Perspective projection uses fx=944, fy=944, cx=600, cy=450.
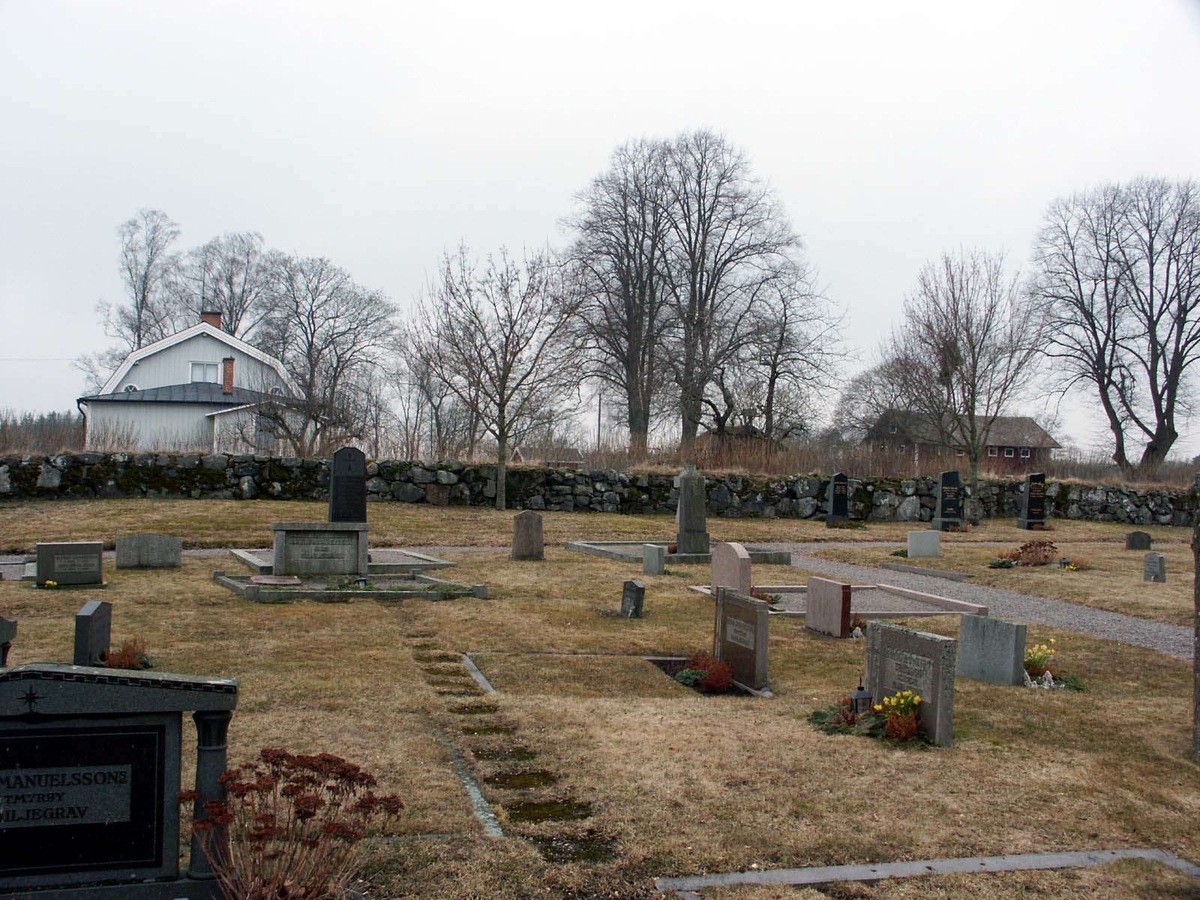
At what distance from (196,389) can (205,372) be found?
1.44 metres

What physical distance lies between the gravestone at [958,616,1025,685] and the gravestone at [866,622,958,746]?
83.2 inches

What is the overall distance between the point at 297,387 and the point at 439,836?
36488mm

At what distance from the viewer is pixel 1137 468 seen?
4172 cm

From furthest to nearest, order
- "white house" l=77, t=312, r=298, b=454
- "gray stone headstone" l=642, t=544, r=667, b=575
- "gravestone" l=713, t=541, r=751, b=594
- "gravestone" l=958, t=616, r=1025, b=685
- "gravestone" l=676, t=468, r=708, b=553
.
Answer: "white house" l=77, t=312, r=298, b=454 < "gravestone" l=676, t=468, r=708, b=553 < "gray stone headstone" l=642, t=544, r=667, b=575 < "gravestone" l=713, t=541, r=751, b=594 < "gravestone" l=958, t=616, r=1025, b=685

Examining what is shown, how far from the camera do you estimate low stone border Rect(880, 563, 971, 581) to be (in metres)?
18.0

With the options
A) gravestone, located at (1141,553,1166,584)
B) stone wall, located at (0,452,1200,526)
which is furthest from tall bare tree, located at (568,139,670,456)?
gravestone, located at (1141,553,1166,584)

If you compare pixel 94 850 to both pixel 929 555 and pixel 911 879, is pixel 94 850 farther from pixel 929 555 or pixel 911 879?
pixel 929 555

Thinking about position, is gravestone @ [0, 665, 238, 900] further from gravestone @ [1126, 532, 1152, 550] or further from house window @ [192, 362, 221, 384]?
house window @ [192, 362, 221, 384]

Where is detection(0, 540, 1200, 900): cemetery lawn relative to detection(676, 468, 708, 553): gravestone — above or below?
below

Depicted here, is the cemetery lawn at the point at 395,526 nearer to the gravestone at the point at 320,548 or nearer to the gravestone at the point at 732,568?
the gravestone at the point at 320,548

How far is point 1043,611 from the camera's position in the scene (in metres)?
14.2

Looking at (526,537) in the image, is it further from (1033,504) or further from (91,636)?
(1033,504)

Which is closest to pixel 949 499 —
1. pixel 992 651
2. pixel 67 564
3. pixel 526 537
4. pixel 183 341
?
pixel 526 537

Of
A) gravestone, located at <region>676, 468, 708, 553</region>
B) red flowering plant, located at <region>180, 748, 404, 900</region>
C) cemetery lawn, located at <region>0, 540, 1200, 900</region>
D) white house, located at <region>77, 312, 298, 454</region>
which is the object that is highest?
white house, located at <region>77, 312, 298, 454</region>
